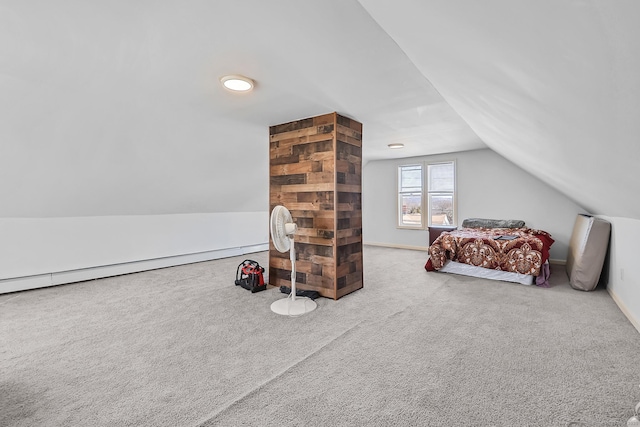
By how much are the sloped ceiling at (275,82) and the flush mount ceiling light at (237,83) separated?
2.3 inches

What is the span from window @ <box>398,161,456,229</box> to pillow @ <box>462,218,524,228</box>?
1.27 ft

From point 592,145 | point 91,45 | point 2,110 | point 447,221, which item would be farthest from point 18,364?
point 447,221

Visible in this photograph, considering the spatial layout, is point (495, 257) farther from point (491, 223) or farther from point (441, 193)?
point (441, 193)

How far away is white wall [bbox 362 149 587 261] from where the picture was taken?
5.16m

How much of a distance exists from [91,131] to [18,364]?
2036 millimetres

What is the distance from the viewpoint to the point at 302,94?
9.11 ft

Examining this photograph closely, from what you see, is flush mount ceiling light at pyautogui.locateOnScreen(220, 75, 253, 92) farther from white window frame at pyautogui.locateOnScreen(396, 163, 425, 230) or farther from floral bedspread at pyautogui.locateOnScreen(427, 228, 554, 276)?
white window frame at pyautogui.locateOnScreen(396, 163, 425, 230)

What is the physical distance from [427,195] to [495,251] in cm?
253

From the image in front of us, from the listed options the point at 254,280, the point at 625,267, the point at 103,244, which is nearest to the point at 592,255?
the point at 625,267

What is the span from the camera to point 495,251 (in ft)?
13.1

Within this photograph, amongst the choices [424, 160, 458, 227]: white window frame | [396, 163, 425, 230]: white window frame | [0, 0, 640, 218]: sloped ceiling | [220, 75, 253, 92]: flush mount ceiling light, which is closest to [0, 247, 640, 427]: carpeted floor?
[0, 0, 640, 218]: sloped ceiling

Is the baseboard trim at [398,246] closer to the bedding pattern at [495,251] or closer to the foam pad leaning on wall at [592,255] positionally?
the bedding pattern at [495,251]

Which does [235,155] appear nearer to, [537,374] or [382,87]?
[382,87]

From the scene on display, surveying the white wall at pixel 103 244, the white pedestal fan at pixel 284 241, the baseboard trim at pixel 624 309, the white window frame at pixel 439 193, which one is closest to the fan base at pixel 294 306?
the white pedestal fan at pixel 284 241
